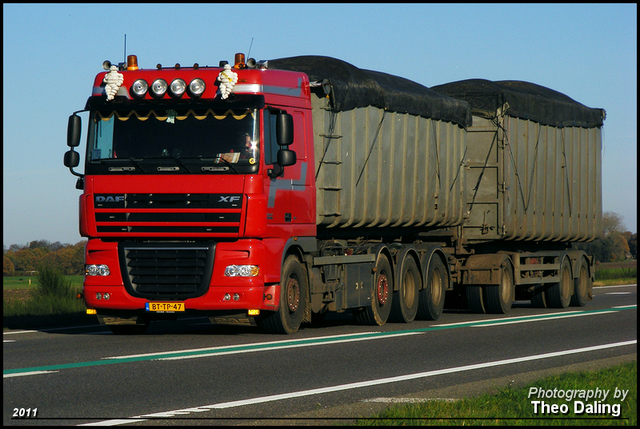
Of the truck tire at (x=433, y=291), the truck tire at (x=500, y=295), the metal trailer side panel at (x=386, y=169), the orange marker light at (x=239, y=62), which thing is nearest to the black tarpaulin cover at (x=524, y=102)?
the metal trailer side panel at (x=386, y=169)

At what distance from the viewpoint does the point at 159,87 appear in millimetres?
13961

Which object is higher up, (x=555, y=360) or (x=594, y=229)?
(x=594, y=229)

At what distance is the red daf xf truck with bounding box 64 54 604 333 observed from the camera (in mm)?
13578

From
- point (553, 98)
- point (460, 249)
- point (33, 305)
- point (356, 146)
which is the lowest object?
point (33, 305)

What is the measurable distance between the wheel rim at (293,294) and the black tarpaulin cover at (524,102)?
316 inches

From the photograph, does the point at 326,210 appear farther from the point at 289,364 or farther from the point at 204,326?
the point at 289,364

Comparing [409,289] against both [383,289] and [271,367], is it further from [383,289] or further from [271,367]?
[271,367]

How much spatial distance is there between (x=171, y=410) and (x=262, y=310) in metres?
5.92

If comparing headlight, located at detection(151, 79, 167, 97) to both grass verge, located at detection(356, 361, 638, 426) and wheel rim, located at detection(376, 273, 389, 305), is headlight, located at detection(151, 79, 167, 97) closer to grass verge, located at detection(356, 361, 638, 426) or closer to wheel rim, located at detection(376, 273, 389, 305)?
wheel rim, located at detection(376, 273, 389, 305)

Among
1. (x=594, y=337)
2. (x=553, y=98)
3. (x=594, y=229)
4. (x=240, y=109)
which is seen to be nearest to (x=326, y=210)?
(x=240, y=109)

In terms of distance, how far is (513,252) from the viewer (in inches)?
869

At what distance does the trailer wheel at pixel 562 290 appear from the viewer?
23.8m

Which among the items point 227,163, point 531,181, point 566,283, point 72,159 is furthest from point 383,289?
point 566,283

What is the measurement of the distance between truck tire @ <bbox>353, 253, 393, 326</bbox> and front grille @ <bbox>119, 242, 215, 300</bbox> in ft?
12.9
